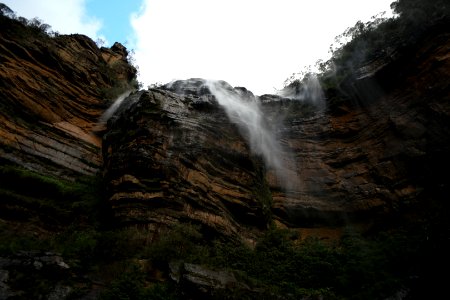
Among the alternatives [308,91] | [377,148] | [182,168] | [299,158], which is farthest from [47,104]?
[377,148]

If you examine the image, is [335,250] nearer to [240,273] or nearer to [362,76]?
[240,273]

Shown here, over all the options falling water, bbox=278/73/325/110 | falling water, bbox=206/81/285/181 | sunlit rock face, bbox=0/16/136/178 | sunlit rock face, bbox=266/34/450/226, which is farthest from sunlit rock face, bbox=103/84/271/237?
falling water, bbox=278/73/325/110

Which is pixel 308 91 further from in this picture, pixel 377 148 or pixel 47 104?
pixel 47 104

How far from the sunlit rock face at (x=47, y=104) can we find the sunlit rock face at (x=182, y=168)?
164cm

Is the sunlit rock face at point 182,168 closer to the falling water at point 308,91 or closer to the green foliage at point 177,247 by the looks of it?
the green foliage at point 177,247

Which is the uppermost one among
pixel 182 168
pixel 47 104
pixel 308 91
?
pixel 308 91

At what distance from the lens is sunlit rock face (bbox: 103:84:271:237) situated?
45.5ft

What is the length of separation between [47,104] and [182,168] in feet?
26.7

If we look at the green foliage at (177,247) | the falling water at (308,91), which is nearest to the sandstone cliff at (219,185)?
the green foliage at (177,247)

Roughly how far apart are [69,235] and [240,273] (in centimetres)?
573

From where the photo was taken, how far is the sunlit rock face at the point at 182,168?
13859mm

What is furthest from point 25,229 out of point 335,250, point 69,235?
point 335,250

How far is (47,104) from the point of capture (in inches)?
728

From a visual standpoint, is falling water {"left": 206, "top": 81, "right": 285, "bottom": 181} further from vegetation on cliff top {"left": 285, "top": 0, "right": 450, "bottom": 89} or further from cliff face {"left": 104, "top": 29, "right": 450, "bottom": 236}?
A: vegetation on cliff top {"left": 285, "top": 0, "right": 450, "bottom": 89}
